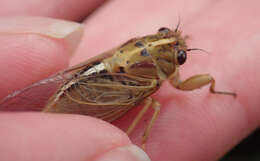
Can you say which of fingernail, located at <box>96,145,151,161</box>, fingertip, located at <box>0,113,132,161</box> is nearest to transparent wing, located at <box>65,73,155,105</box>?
fingertip, located at <box>0,113,132,161</box>

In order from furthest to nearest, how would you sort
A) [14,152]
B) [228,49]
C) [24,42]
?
[228,49] < [24,42] < [14,152]

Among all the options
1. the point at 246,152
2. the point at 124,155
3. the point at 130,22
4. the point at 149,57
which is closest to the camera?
the point at 124,155

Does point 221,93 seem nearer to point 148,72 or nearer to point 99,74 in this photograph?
point 148,72

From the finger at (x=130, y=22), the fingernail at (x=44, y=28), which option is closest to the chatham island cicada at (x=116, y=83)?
the fingernail at (x=44, y=28)

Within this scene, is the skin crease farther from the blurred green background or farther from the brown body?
the blurred green background

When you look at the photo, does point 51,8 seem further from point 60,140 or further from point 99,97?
point 60,140

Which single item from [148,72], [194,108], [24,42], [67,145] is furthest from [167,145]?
[24,42]

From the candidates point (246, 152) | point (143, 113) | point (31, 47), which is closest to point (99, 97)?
point (143, 113)
